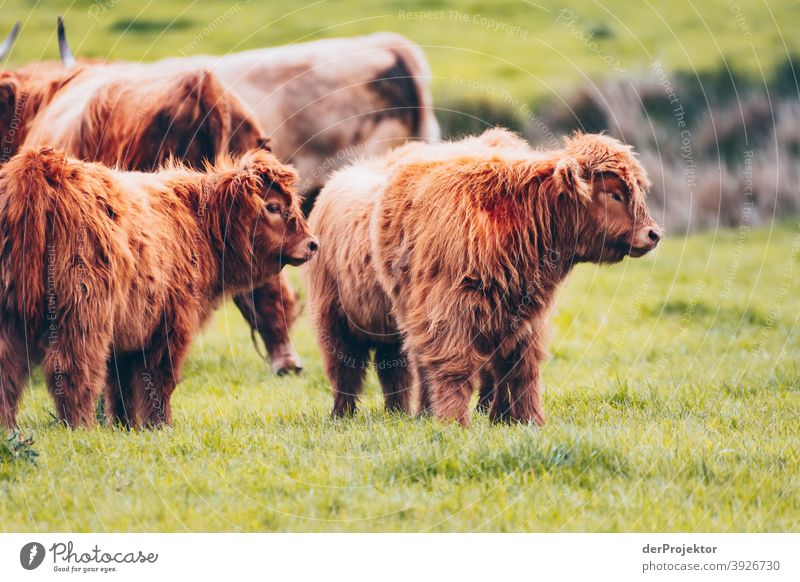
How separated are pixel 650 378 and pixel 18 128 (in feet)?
20.8

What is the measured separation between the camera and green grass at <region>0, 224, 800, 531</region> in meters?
5.64

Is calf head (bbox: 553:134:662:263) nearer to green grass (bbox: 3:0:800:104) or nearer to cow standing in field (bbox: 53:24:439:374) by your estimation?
cow standing in field (bbox: 53:24:439:374)

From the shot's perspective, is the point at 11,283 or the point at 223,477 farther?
the point at 11,283

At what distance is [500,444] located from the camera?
241 inches

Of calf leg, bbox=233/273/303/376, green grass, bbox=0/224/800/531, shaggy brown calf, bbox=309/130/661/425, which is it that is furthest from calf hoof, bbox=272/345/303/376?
shaggy brown calf, bbox=309/130/661/425

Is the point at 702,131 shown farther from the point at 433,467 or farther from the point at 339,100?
the point at 433,467

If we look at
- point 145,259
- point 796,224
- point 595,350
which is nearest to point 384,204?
point 145,259

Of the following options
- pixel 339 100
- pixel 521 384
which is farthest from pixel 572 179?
pixel 339 100

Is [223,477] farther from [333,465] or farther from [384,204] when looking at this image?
[384,204]

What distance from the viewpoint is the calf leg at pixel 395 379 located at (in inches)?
317

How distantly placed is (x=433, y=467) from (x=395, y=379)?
Result: 220cm

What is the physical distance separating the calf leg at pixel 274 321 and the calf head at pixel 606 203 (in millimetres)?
3661

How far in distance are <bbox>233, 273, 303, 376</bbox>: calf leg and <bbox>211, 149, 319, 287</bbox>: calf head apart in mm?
2035

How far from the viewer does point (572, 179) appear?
6836 millimetres
